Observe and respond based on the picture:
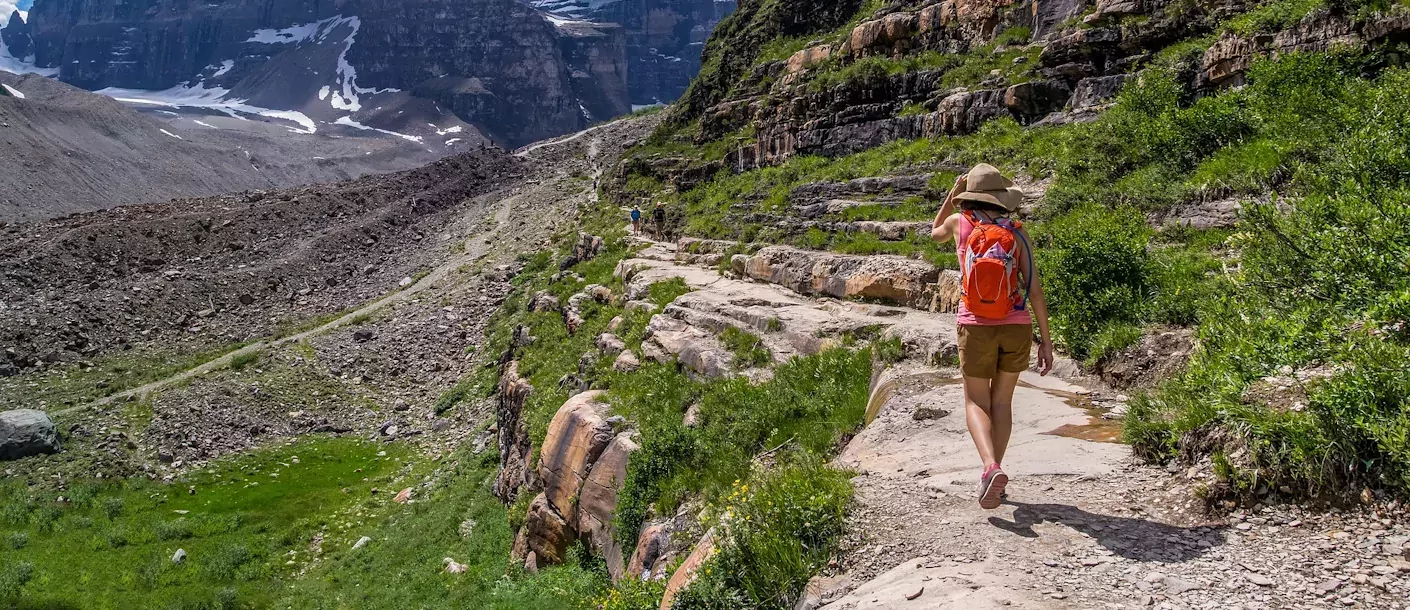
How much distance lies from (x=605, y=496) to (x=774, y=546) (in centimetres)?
553

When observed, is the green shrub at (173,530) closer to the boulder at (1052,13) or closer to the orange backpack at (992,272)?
the orange backpack at (992,272)

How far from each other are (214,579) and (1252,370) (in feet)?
63.0

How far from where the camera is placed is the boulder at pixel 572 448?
11.0 metres

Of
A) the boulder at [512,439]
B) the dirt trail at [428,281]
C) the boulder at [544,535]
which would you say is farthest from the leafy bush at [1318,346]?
the dirt trail at [428,281]

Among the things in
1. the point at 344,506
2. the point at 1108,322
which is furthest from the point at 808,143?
the point at 1108,322

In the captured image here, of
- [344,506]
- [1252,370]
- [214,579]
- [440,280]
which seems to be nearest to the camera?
[1252,370]

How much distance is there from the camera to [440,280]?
44.5m

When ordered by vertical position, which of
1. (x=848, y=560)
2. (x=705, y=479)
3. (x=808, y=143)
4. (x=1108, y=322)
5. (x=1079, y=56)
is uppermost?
(x=1079, y=56)

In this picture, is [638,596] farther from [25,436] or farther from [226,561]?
[25,436]

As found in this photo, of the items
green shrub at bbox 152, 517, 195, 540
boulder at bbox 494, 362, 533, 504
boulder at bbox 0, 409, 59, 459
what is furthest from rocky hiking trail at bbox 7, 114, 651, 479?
green shrub at bbox 152, 517, 195, 540

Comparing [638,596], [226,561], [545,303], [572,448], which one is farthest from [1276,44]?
[226,561]

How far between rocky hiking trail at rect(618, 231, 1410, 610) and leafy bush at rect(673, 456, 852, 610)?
0.52ft

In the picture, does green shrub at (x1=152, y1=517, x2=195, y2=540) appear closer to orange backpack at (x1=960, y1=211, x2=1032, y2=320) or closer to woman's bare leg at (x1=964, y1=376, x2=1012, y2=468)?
woman's bare leg at (x1=964, y1=376, x2=1012, y2=468)

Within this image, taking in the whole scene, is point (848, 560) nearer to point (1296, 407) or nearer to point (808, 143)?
point (1296, 407)
